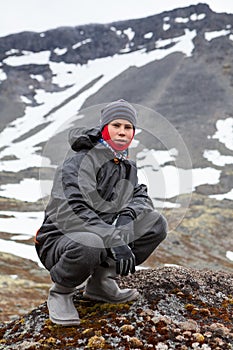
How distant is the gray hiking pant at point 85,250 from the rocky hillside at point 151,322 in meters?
0.84

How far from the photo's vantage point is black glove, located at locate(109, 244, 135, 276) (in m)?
6.79

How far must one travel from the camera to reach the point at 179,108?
139250 millimetres

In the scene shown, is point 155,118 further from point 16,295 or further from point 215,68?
point 215,68

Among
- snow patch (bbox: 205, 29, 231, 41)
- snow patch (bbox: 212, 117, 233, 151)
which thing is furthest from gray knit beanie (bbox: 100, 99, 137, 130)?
snow patch (bbox: 205, 29, 231, 41)

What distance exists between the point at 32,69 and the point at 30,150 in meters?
81.2

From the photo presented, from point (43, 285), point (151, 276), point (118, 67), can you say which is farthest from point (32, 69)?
point (151, 276)

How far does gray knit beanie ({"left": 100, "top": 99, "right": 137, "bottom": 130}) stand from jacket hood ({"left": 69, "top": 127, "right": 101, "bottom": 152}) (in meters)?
0.24

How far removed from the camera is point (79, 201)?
6.91m

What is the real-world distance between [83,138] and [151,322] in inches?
126

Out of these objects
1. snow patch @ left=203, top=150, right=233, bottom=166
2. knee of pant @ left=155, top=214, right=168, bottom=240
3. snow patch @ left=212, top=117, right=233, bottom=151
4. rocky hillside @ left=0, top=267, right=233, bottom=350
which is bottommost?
rocky hillside @ left=0, top=267, right=233, bottom=350

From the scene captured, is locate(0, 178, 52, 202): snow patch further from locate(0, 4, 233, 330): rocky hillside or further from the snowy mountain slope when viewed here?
locate(0, 4, 233, 330): rocky hillside

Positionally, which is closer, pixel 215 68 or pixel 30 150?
pixel 30 150

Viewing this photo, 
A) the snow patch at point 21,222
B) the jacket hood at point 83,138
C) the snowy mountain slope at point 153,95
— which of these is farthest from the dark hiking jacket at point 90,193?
the snow patch at point 21,222

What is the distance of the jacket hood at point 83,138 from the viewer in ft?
24.4
